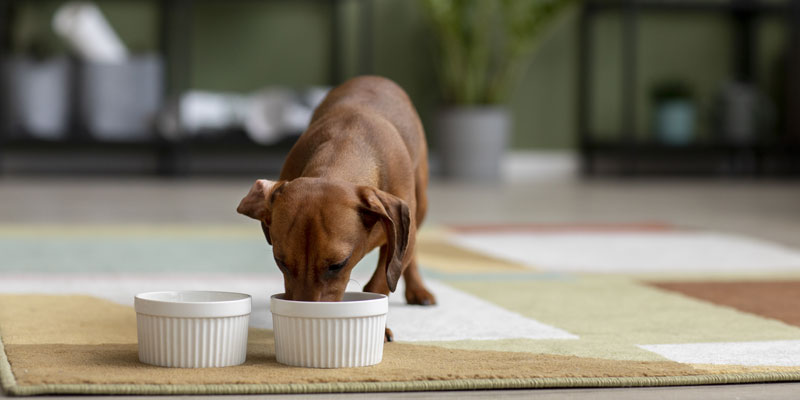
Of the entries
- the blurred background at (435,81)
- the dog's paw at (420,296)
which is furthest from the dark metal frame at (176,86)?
the dog's paw at (420,296)

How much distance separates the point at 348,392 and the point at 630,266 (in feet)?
4.35

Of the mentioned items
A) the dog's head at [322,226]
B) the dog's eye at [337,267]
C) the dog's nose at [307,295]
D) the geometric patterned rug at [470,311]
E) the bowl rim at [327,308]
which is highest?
the dog's head at [322,226]

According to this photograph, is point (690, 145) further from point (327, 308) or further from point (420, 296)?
point (327, 308)

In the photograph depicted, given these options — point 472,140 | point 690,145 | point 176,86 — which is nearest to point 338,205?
point 472,140

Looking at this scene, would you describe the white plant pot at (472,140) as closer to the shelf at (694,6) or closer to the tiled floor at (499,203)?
the tiled floor at (499,203)

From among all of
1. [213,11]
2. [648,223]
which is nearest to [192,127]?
[213,11]

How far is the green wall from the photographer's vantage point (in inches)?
227

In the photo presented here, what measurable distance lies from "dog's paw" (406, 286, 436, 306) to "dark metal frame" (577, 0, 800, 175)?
14.4ft

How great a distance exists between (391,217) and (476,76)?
450 cm

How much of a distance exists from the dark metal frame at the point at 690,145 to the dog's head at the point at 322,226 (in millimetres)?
4887

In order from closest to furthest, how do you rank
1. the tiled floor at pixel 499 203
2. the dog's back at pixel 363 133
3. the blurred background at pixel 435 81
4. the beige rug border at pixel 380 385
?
the beige rug border at pixel 380 385 → the dog's back at pixel 363 133 → the tiled floor at pixel 499 203 → the blurred background at pixel 435 81

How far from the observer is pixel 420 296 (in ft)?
5.63

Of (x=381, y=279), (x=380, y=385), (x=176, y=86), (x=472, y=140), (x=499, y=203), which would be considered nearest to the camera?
(x=380, y=385)

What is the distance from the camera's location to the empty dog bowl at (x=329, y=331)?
3.87ft
